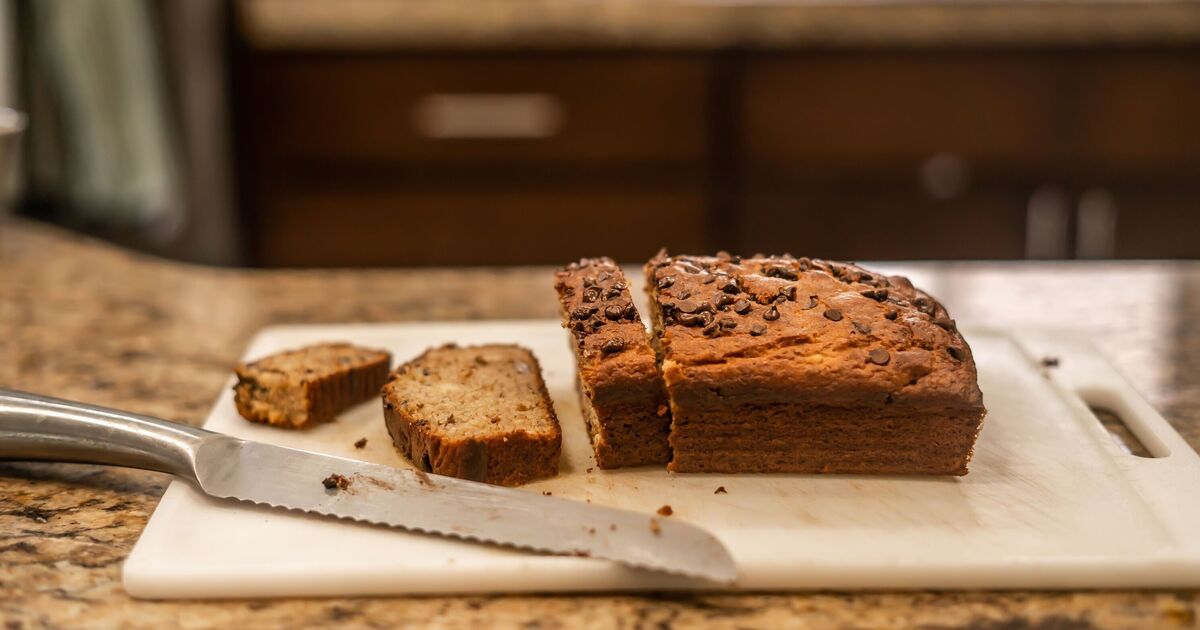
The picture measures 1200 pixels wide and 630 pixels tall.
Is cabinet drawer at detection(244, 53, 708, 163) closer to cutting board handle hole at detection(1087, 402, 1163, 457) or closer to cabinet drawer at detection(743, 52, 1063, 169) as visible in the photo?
cabinet drawer at detection(743, 52, 1063, 169)

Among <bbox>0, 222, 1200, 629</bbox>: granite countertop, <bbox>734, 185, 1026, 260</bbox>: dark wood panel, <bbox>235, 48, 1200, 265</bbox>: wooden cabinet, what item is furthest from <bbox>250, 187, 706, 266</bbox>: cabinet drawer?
<bbox>0, 222, 1200, 629</bbox>: granite countertop

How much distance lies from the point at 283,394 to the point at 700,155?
2.90 meters

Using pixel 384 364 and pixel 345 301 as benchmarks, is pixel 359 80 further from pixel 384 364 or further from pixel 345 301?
pixel 384 364

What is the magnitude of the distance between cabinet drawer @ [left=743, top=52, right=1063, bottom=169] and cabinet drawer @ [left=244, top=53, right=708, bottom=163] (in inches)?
11.5

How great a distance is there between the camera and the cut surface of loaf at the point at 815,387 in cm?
142

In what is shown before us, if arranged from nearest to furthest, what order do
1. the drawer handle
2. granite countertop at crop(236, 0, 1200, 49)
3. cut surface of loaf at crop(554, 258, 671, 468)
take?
1. cut surface of loaf at crop(554, 258, 671, 468)
2. granite countertop at crop(236, 0, 1200, 49)
3. the drawer handle

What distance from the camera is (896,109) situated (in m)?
4.25

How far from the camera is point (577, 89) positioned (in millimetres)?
4246

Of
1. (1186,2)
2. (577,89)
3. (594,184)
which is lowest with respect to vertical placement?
(594,184)

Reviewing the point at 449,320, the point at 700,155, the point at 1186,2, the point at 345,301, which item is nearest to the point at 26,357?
the point at 345,301

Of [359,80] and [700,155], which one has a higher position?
[359,80]

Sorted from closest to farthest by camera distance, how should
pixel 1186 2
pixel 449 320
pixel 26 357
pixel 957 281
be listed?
pixel 26 357, pixel 449 320, pixel 957 281, pixel 1186 2

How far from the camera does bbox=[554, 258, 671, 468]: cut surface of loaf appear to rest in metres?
1.44

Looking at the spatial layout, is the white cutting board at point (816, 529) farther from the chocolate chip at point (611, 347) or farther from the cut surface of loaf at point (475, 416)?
the chocolate chip at point (611, 347)
